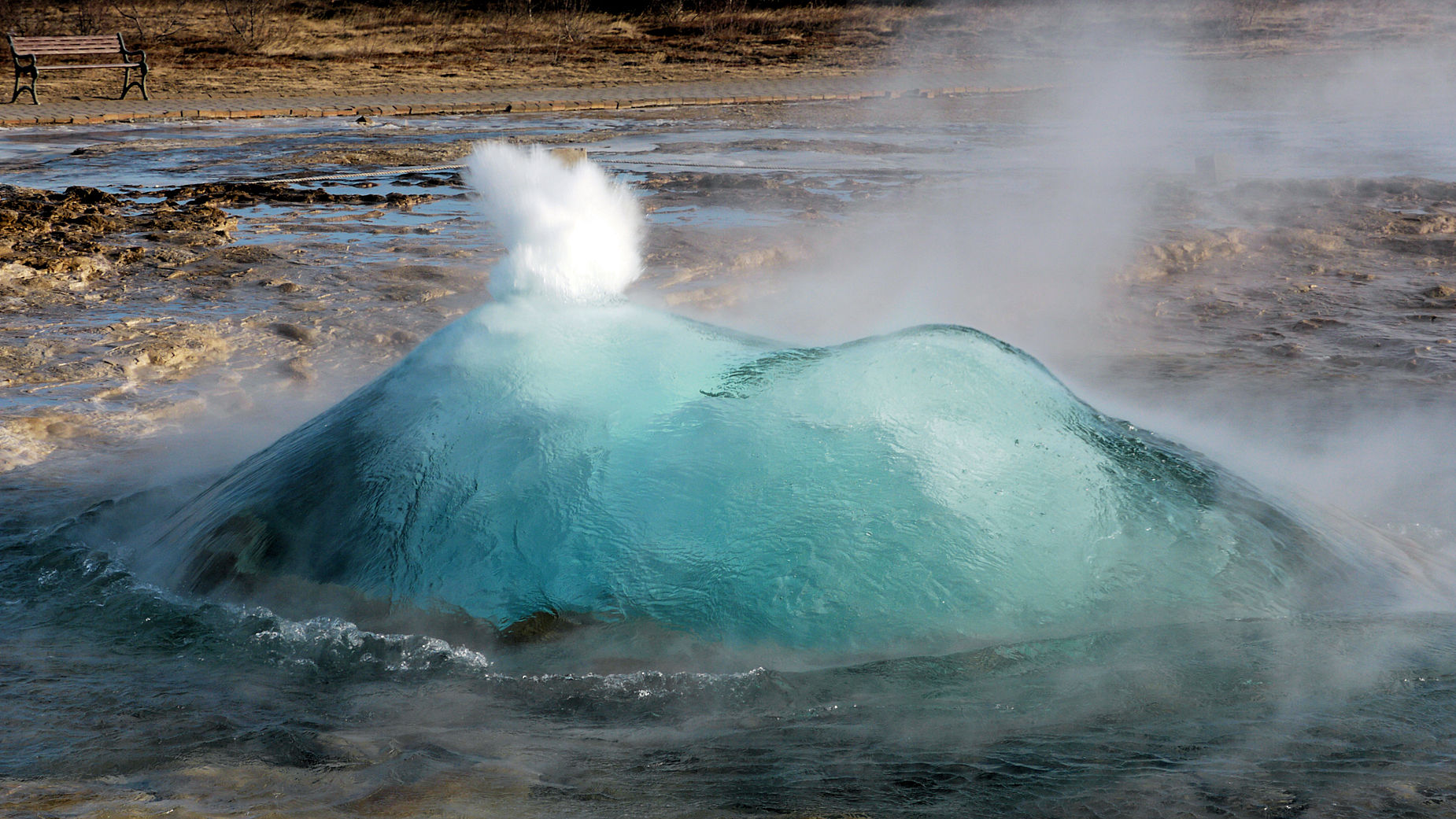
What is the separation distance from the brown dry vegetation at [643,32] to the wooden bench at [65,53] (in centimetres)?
155

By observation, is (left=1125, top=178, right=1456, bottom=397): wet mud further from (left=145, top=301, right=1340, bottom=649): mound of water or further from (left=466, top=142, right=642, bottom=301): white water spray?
(left=466, top=142, right=642, bottom=301): white water spray

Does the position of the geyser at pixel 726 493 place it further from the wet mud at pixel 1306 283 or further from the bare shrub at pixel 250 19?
the bare shrub at pixel 250 19

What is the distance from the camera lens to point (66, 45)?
45.3 ft

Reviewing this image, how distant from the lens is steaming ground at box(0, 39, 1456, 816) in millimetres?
1592

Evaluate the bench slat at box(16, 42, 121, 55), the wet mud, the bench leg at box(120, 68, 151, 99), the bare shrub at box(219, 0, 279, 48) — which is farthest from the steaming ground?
the bare shrub at box(219, 0, 279, 48)

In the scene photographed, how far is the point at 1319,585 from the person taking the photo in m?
2.15

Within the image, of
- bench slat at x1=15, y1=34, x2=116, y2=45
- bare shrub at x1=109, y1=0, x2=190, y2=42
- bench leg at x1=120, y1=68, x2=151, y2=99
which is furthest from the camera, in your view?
bare shrub at x1=109, y1=0, x2=190, y2=42

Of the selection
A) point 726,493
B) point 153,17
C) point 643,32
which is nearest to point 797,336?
→ point 726,493

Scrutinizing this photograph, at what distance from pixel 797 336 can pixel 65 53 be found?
13693 mm

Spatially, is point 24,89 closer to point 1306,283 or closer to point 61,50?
point 61,50

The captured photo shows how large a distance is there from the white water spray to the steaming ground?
94cm

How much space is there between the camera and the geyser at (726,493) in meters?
1.97

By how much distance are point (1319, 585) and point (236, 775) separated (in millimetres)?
2122

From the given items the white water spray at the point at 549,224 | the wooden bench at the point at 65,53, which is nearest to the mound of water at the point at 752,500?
the white water spray at the point at 549,224
